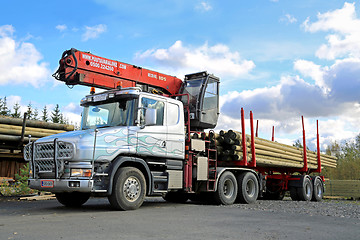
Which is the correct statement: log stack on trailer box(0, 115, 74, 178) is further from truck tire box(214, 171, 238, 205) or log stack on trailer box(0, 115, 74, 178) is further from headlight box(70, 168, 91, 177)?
truck tire box(214, 171, 238, 205)

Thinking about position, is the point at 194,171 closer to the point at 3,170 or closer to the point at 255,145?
the point at 255,145

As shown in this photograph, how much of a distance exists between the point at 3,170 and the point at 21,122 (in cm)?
371

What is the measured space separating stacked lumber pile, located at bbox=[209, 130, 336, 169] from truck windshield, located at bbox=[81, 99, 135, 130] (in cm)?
365

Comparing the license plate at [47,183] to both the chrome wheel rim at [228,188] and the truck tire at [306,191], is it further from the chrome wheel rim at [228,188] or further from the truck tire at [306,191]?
the truck tire at [306,191]

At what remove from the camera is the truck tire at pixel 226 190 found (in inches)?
459

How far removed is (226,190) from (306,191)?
5.59 m

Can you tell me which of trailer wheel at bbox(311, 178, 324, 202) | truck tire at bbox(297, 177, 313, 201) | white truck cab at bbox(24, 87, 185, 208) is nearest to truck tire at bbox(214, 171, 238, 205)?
white truck cab at bbox(24, 87, 185, 208)

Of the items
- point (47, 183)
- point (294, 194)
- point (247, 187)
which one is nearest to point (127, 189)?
point (47, 183)

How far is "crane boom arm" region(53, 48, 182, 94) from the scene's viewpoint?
34.3 feet

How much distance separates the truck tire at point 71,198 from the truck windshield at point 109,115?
1.89 metres

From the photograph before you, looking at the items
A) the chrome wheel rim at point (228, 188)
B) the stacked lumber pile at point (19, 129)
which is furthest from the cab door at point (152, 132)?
the stacked lumber pile at point (19, 129)

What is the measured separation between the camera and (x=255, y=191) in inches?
512

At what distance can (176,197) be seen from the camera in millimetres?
13414

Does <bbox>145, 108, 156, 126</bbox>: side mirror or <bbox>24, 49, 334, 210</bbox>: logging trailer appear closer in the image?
<bbox>24, 49, 334, 210</bbox>: logging trailer
